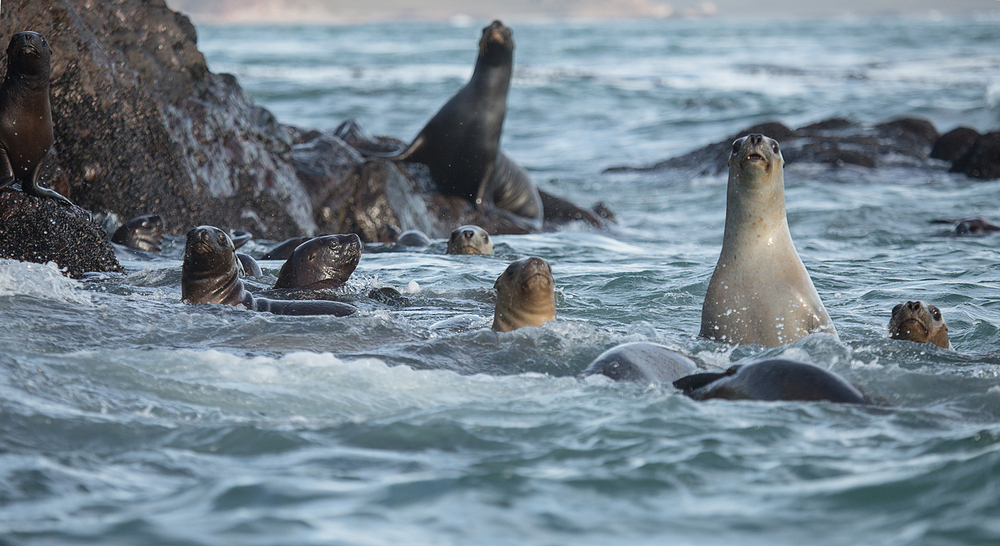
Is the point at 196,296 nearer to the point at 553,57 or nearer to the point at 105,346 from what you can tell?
Result: the point at 105,346

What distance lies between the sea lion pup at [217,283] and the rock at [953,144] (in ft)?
48.5

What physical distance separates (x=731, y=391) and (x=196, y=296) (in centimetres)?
319

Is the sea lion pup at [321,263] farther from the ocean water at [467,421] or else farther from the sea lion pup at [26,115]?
the sea lion pup at [26,115]

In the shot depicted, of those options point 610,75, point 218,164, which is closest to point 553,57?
point 610,75

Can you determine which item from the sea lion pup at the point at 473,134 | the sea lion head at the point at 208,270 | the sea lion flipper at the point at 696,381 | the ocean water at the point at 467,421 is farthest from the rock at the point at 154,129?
the sea lion flipper at the point at 696,381

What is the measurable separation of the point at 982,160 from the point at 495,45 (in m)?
8.90

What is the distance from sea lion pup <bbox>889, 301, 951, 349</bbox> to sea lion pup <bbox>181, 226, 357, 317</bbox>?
2962 mm

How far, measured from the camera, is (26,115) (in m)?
6.24

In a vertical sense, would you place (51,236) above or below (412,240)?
above

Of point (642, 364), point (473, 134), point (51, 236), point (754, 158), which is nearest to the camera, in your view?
point (642, 364)

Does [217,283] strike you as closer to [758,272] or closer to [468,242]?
[758,272]

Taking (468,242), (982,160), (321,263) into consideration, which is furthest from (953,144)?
(321,263)

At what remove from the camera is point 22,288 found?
209 inches

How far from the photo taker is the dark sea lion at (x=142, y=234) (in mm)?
7719
